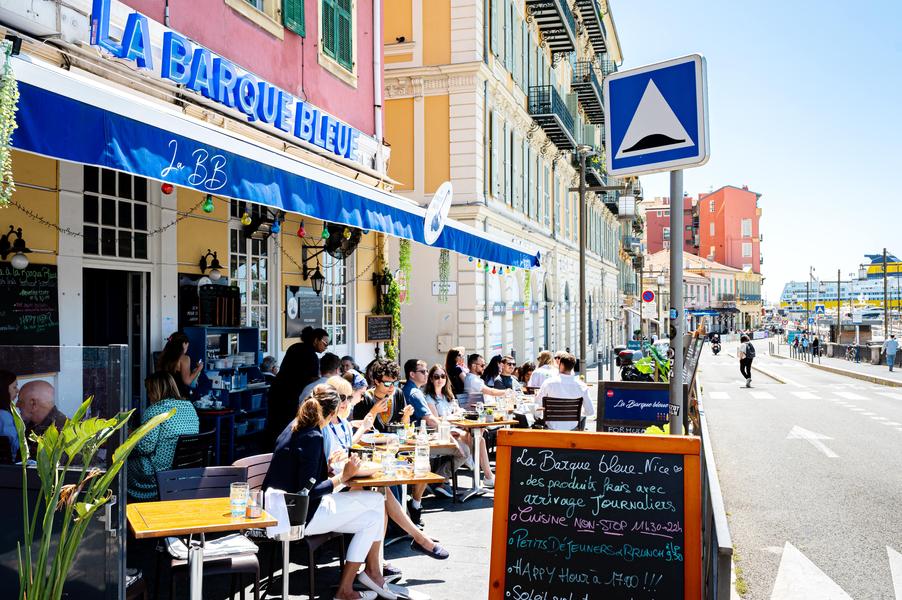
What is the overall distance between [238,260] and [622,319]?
47.3 m

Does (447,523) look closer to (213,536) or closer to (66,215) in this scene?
(213,536)

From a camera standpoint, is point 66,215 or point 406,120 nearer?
point 66,215

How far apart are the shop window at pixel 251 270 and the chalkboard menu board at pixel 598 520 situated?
7.08 meters

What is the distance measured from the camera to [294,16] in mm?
10930

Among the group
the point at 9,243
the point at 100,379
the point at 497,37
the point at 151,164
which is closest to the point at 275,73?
the point at 9,243

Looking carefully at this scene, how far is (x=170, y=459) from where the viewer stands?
Answer: 19.9 ft

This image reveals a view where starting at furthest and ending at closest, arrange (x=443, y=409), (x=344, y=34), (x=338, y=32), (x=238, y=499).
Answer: (x=344, y=34) → (x=338, y=32) → (x=443, y=409) → (x=238, y=499)

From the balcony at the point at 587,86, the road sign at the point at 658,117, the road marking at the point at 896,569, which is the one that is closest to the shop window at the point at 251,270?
the road sign at the point at 658,117

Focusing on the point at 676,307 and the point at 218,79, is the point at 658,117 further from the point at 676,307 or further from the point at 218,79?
the point at 218,79

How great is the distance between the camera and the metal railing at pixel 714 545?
10.1 ft

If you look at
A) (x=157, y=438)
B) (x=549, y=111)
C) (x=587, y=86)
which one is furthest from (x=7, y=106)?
(x=587, y=86)

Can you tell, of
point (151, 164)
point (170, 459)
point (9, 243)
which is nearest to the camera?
point (151, 164)

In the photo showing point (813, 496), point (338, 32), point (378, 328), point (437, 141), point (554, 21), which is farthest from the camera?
point (554, 21)

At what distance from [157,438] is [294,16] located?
6997 mm
